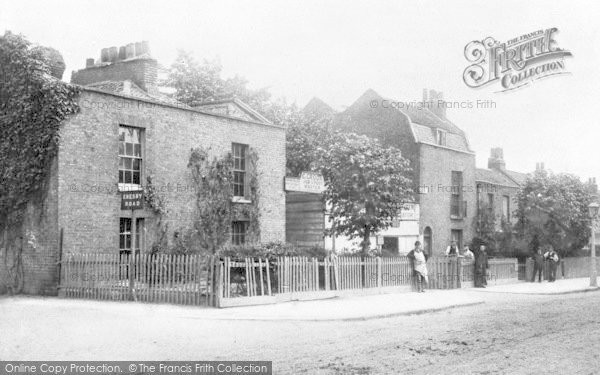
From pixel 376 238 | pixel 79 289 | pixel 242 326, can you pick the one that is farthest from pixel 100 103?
pixel 376 238

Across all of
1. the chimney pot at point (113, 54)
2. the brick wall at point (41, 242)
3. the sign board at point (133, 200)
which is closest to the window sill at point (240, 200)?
the brick wall at point (41, 242)

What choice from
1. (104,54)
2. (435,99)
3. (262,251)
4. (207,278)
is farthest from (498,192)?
(207,278)

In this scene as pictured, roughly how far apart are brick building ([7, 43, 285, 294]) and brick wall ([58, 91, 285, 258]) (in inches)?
1.1

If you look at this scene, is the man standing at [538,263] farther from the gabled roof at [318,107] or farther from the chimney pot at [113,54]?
the gabled roof at [318,107]

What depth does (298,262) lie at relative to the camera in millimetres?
17422

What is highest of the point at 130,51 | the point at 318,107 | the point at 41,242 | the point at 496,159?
the point at 318,107

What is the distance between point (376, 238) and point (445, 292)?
10.1m

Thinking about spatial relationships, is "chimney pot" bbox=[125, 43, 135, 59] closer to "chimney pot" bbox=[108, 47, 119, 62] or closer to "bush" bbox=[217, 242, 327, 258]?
"chimney pot" bbox=[108, 47, 119, 62]

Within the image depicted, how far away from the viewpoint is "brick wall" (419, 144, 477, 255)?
36344mm

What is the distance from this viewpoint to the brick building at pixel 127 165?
727 inches

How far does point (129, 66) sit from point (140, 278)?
34.3 ft

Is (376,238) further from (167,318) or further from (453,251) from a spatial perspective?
(167,318)

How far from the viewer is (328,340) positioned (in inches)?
420

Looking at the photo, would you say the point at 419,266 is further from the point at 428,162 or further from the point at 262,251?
the point at 428,162
